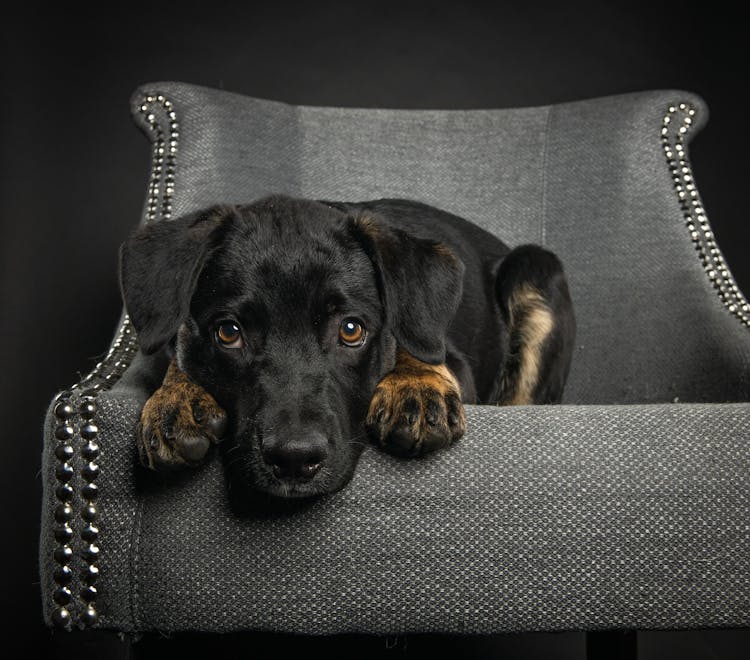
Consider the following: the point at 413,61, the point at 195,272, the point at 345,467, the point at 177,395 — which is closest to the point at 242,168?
the point at 413,61

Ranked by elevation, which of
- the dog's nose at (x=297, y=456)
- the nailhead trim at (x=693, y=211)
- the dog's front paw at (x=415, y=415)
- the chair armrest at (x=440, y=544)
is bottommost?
the chair armrest at (x=440, y=544)

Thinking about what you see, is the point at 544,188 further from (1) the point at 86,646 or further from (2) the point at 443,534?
(1) the point at 86,646

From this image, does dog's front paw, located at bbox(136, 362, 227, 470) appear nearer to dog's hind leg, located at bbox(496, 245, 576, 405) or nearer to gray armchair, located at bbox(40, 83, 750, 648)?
gray armchair, located at bbox(40, 83, 750, 648)

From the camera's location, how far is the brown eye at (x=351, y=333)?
2.81 meters

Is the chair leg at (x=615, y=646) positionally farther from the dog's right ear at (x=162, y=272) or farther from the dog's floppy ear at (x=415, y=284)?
the dog's right ear at (x=162, y=272)

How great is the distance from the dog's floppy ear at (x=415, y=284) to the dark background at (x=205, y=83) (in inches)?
91.8

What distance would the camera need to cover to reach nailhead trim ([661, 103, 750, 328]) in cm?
407

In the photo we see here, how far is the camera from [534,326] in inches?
→ 161

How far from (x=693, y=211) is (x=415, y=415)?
8.01 feet

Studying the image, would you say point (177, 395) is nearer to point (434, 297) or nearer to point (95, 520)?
point (95, 520)

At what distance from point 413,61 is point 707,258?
204 cm

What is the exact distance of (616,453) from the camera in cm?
257

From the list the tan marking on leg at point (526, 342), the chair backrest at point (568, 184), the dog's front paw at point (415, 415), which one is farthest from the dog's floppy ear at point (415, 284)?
the chair backrest at point (568, 184)

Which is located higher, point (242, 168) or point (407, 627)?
point (242, 168)
